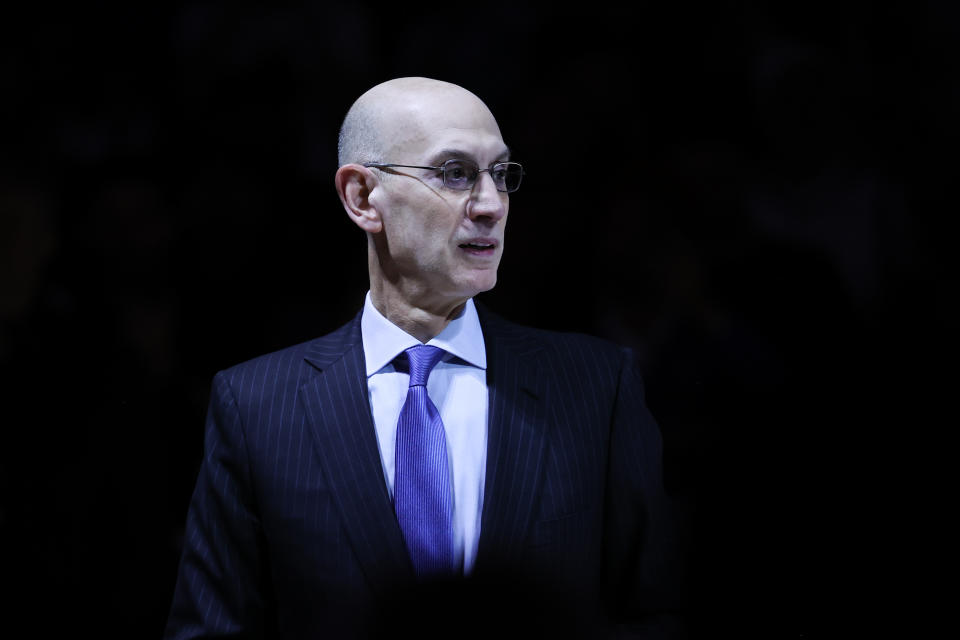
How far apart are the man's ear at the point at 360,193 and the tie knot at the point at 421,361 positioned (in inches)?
10.4

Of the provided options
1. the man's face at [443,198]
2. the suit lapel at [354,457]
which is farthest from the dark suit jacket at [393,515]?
the man's face at [443,198]

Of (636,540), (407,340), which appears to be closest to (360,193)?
(407,340)

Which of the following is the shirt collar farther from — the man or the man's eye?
the man's eye

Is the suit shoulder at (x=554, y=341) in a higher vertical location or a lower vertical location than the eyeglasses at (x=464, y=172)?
lower

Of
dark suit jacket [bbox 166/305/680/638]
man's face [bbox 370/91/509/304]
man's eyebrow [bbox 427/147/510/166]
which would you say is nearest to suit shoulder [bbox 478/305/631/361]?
dark suit jacket [bbox 166/305/680/638]

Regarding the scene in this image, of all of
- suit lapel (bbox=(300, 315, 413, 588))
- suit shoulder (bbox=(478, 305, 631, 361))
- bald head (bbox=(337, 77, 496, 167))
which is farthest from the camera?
suit shoulder (bbox=(478, 305, 631, 361))

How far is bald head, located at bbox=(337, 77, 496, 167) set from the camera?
189cm

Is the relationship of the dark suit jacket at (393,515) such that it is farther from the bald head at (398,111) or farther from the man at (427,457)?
the bald head at (398,111)

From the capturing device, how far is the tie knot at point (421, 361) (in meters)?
1.91

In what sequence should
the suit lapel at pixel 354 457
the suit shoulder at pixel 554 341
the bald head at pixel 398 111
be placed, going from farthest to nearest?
the suit shoulder at pixel 554 341 → the bald head at pixel 398 111 → the suit lapel at pixel 354 457

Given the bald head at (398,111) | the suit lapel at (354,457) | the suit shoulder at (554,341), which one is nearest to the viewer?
the suit lapel at (354,457)

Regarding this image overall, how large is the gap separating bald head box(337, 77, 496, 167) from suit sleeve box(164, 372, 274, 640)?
23.3 inches

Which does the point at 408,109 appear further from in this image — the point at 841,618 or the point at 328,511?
the point at 841,618

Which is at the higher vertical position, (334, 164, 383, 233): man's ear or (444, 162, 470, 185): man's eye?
(444, 162, 470, 185): man's eye
